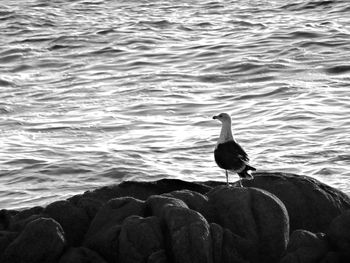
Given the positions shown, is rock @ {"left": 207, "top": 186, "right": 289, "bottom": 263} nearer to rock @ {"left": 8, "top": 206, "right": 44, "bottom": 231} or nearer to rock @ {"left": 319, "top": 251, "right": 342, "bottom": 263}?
rock @ {"left": 319, "top": 251, "right": 342, "bottom": 263}

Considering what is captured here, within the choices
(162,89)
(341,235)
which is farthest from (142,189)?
(162,89)

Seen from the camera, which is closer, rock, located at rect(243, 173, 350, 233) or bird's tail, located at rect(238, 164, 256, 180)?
rock, located at rect(243, 173, 350, 233)

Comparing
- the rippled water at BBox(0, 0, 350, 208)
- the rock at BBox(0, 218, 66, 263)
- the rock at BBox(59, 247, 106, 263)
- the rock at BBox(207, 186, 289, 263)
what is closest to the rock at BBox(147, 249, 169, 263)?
the rock at BBox(59, 247, 106, 263)

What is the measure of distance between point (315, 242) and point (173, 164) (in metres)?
7.75

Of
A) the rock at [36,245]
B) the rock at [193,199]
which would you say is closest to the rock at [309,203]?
the rock at [193,199]

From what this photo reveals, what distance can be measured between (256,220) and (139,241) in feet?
4.39

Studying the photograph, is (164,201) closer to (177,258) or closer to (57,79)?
(177,258)

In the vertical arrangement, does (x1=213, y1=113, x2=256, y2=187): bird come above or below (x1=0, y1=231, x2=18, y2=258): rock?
above

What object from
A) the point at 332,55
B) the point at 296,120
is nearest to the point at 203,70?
the point at 332,55

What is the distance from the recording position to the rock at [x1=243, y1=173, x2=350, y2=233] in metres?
12.2

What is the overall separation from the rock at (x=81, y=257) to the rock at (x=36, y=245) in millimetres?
99

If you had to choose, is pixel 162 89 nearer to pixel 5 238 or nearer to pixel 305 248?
pixel 5 238

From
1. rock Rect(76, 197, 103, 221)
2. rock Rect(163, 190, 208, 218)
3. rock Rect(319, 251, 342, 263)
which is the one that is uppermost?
rock Rect(163, 190, 208, 218)

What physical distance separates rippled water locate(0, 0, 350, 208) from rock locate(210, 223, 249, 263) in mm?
5430
